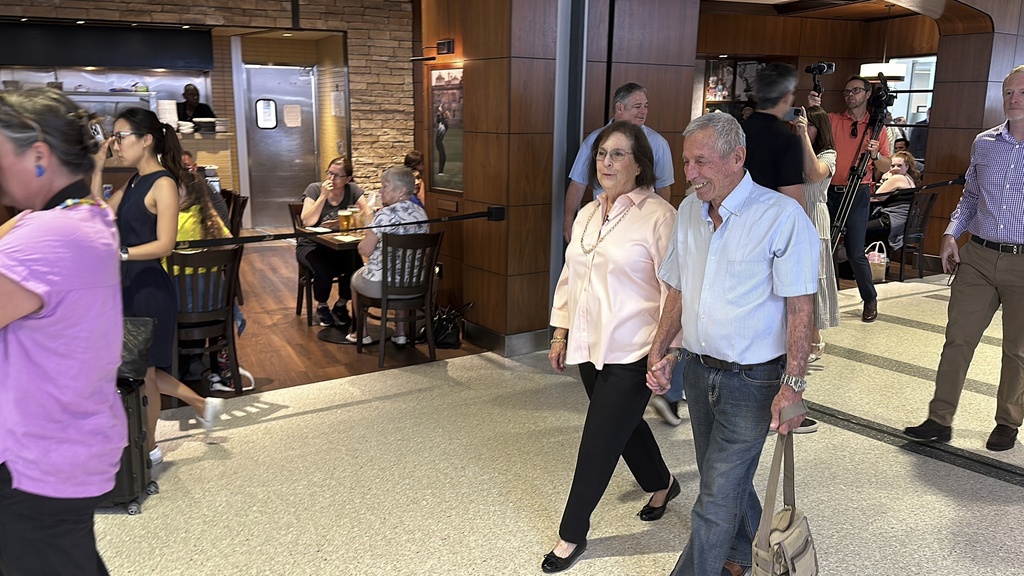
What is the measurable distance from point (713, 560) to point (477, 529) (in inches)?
42.8

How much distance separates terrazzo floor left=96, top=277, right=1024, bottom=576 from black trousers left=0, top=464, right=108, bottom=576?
1.15 metres

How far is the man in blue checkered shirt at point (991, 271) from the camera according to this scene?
11.9ft

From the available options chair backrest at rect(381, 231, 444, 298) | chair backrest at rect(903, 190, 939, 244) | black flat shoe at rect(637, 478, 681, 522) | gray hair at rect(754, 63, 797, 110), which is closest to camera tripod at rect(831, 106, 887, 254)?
chair backrest at rect(903, 190, 939, 244)

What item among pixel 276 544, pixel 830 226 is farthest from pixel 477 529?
pixel 830 226

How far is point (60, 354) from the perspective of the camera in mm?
1719

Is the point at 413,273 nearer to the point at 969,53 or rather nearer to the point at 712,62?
the point at 969,53

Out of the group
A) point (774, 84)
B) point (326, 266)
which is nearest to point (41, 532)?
point (774, 84)

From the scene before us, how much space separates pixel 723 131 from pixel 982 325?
239 cm

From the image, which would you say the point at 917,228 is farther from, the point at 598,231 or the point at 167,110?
the point at 167,110

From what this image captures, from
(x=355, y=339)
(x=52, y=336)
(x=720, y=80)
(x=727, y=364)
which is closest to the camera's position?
(x=52, y=336)

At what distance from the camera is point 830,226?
4621 mm

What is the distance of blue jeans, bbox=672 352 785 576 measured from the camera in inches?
93.4

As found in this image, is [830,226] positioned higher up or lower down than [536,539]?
higher up

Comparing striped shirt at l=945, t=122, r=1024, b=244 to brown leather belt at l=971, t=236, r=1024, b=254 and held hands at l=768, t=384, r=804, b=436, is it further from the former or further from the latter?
held hands at l=768, t=384, r=804, b=436
